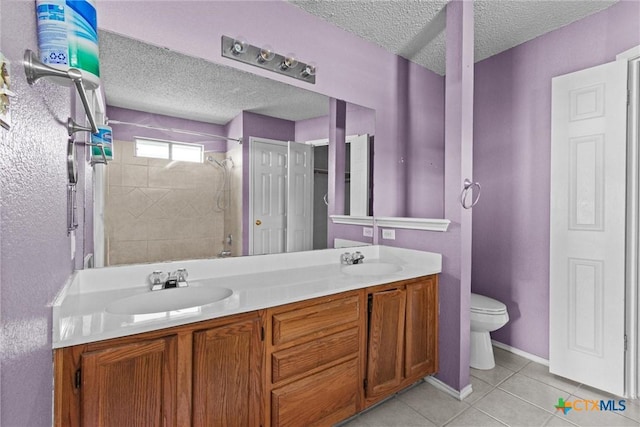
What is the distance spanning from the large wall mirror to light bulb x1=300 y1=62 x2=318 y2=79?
106 millimetres

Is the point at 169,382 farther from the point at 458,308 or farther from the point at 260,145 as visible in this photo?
the point at 458,308

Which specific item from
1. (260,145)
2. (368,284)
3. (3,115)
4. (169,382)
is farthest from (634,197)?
(3,115)

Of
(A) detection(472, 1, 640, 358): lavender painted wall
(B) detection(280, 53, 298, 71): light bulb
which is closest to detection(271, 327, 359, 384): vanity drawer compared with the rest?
(B) detection(280, 53, 298, 71): light bulb

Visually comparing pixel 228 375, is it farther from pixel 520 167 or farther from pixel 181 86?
pixel 520 167

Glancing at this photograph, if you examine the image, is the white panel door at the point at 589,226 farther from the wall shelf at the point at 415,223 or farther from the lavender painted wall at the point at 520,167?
the wall shelf at the point at 415,223

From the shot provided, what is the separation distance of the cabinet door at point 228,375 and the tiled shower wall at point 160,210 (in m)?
0.58

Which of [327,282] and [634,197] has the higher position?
[634,197]

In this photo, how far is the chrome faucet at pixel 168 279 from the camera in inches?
56.5

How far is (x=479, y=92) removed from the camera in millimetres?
2830

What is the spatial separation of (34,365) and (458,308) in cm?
202

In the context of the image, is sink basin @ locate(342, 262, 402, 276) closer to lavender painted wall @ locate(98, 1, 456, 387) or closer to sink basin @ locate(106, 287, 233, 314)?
lavender painted wall @ locate(98, 1, 456, 387)

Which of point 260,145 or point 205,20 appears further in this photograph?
point 260,145

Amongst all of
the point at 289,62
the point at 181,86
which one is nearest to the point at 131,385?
the point at 181,86

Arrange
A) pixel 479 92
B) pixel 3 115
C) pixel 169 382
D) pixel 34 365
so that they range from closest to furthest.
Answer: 1. pixel 3 115
2. pixel 34 365
3. pixel 169 382
4. pixel 479 92
